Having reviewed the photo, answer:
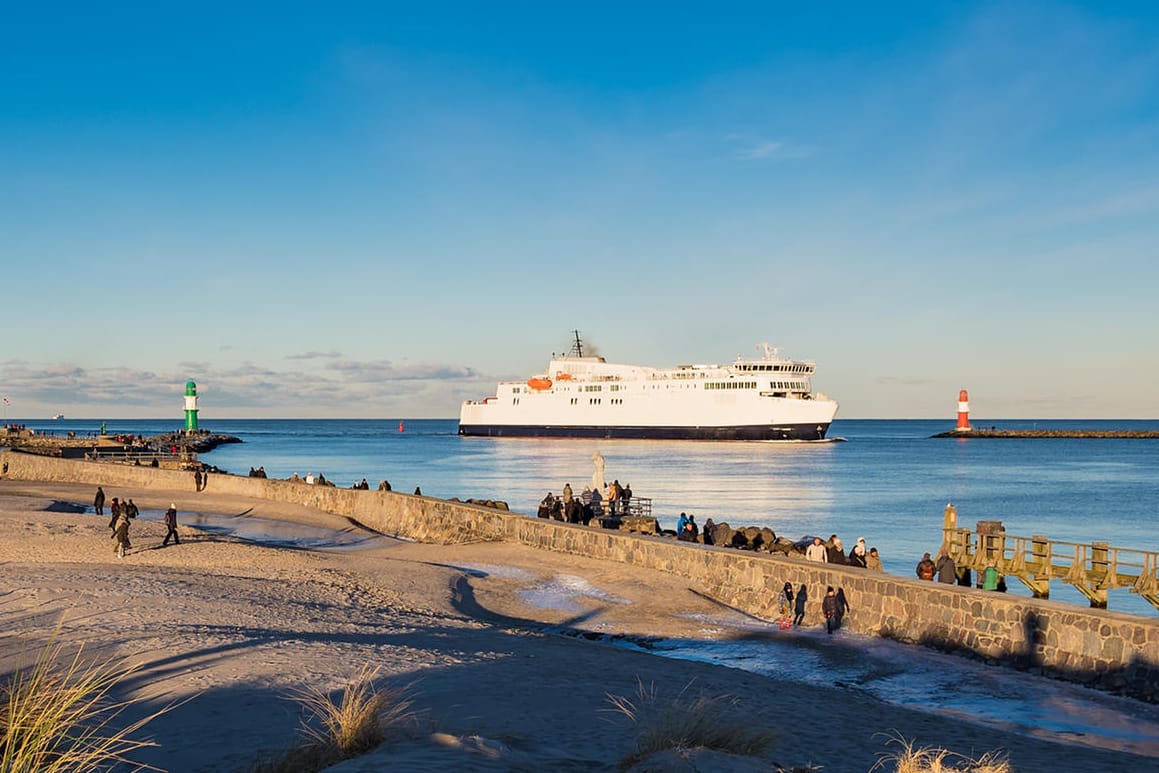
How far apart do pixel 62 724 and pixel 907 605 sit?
463 inches

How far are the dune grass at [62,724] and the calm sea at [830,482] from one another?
822 inches

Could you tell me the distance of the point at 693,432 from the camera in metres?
96.4

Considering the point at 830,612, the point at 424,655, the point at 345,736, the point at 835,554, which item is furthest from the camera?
the point at 835,554

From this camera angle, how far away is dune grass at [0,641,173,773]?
4.38 m

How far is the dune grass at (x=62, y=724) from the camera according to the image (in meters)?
4.38

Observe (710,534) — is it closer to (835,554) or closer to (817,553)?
(835,554)

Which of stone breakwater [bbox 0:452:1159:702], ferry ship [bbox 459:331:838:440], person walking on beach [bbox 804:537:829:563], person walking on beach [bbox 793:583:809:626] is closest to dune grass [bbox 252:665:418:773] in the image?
stone breakwater [bbox 0:452:1159:702]

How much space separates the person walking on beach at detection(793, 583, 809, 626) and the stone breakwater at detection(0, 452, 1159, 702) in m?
0.12

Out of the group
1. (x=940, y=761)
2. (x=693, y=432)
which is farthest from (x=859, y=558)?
(x=693, y=432)

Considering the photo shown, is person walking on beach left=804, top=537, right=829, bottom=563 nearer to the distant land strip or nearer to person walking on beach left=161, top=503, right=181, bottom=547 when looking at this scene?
person walking on beach left=161, top=503, right=181, bottom=547

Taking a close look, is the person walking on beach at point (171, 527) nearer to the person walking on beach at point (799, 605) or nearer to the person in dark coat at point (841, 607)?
the person walking on beach at point (799, 605)

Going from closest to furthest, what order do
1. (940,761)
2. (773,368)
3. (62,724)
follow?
(62,724), (940,761), (773,368)

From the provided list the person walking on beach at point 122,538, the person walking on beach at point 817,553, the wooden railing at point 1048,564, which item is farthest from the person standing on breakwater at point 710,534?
the person walking on beach at point 122,538

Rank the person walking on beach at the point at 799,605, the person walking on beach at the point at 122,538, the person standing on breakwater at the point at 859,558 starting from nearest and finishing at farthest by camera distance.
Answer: the person walking on beach at the point at 799,605 < the person standing on breakwater at the point at 859,558 < the person walking on beach at the point at 122,538
